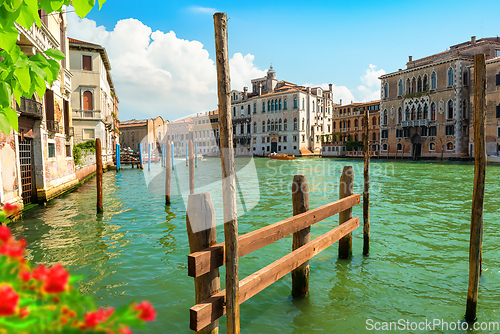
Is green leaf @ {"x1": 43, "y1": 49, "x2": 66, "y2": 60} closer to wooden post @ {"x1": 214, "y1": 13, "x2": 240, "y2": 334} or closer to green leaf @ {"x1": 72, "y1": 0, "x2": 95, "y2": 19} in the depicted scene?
green leaf @ {"x1": 72, "y1": 0, "x2": 95, "y2": 19}

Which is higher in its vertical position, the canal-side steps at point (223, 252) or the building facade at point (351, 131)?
the building facade at point (351, 131)

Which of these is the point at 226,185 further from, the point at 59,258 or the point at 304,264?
the point at 59,258

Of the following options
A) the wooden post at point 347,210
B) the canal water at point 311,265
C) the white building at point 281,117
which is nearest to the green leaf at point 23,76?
the canal water at point 311,265

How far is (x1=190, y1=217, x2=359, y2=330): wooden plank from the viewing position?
250 centimetres

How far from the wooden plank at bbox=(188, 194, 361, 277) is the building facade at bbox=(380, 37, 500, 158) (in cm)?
3673

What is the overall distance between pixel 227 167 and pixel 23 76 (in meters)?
1.48

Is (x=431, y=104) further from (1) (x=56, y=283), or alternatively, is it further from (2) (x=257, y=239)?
(1) (x=56, y=283)

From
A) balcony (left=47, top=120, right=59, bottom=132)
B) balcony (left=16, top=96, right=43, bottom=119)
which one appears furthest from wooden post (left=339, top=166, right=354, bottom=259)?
balcony (left=47, top=120, right=59, bottom=132)

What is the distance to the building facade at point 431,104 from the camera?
34.8 meters

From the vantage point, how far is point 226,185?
2.72 m

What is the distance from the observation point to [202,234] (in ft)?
8.63

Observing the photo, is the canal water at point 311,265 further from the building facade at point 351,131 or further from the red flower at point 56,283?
the building facade at point 351,131

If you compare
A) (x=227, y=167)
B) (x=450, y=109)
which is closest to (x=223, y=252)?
(x=227, y=167)

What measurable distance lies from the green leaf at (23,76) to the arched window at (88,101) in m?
25.7
